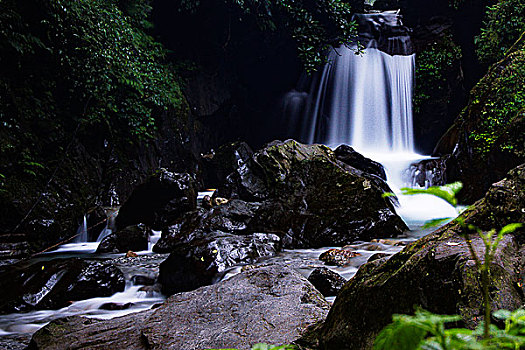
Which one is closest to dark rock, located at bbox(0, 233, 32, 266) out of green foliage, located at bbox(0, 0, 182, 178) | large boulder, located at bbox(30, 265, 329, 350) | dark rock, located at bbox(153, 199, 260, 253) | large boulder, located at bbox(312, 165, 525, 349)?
green foliage, located at bbox(0, 0, 182, 178)

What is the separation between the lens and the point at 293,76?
18766 millimetres

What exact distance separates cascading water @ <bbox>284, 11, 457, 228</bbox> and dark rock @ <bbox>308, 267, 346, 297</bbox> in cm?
1055

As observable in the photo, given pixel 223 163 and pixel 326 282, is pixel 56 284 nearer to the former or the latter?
pixel 326 282

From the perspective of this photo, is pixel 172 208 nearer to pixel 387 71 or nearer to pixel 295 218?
pixel 295 218

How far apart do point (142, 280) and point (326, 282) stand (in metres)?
2.85

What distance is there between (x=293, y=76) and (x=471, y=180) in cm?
1336

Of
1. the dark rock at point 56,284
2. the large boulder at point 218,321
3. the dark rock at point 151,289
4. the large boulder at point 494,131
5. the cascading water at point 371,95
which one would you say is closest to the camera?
the large boulder at point 218,321

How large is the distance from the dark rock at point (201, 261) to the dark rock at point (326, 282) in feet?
4.63

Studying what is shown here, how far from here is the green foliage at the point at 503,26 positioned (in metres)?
8.91

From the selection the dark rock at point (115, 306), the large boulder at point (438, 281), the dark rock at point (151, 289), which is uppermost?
the large boulder at point (438, 281)

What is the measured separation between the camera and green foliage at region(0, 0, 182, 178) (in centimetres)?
690

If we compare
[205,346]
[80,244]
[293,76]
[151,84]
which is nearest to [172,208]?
[80,244]

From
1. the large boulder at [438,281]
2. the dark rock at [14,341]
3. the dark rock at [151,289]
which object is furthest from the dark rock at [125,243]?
the large boulder at [438,281]

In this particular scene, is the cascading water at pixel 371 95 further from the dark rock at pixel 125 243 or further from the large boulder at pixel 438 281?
the large boulder at pixel 438 281
